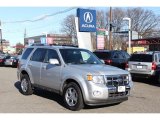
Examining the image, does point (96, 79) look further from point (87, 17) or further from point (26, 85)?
point (87, 17)

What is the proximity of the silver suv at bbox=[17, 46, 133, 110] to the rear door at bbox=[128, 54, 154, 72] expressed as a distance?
18.2 feet

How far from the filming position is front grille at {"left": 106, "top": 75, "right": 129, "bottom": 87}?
7.89 m

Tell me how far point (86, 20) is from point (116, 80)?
40.7 feet

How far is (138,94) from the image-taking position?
10.9 metres

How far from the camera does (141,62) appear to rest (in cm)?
1470

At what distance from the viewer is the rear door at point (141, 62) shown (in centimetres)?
1442

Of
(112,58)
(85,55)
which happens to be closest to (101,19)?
(112,58)

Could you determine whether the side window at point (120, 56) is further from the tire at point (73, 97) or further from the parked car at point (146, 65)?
the tire at point (73, 97)

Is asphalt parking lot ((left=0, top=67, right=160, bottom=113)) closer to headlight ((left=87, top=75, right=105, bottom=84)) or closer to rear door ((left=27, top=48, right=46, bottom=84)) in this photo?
rear door ((left=27, top=48, right=46, bottom=84))

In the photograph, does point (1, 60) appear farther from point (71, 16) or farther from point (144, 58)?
point (71, 16)

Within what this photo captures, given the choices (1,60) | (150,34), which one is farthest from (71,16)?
(1,60)

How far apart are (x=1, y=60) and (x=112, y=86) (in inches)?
908

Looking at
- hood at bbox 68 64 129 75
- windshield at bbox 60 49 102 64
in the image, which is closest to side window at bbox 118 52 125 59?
windshield at bbox 60 49 102 64
